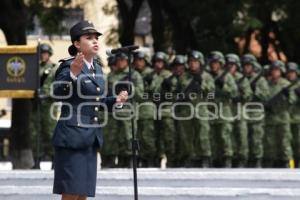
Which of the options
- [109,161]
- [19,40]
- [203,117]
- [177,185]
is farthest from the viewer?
[19,40]

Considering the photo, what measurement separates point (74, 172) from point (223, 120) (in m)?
6.90

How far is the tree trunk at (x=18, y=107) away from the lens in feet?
53.8

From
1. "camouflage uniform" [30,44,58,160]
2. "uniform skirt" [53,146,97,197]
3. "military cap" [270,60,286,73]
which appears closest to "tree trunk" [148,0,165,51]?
"military cap" [270,60,286,73]

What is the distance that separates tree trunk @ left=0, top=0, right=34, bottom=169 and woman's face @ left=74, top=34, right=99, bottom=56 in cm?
790

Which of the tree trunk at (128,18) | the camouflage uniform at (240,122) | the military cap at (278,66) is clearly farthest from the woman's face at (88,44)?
the tree trunk at (128,18)

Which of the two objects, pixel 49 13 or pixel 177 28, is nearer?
pixel 177 28

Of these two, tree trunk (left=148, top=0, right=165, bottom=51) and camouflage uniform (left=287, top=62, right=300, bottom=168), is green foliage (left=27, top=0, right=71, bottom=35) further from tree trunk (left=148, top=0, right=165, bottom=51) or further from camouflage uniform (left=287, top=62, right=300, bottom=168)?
camouflage uniform (left=287, top=62, right=300, bottom=168)

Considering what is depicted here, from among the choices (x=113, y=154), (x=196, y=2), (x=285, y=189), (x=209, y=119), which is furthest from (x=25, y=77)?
(x=196, y=2)

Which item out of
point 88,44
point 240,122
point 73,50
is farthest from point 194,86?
point 88,44

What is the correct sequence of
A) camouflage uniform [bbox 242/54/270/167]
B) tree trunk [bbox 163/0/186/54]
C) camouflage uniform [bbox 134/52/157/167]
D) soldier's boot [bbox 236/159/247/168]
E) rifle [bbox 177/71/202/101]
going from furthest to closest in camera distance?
tree trunk [bbox 163/0/186/54]
camouflage uniform [bbox 242/54/270/167]
soldier's boot [bbox 236/159/247/168]
rifle [bbox 177/71/202/101]
camouflage uniform [bbox 134/52/157/167]

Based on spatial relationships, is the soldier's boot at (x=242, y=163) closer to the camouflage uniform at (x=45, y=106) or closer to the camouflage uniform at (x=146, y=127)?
the camouflage uniform at (x=146, y=127)

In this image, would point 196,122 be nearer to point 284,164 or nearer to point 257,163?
point 257,163

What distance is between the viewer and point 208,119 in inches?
560

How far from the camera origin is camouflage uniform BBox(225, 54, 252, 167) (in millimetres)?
14383
